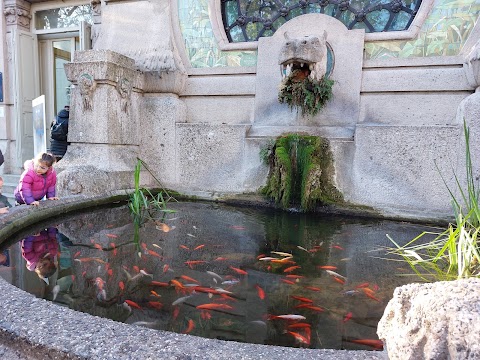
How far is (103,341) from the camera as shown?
3.91 feet

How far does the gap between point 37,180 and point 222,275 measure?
2.46 meters

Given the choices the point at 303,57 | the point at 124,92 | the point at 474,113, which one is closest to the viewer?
the point at 474,113

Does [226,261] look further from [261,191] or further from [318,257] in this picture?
[261,191]

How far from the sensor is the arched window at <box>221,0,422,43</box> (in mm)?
5250

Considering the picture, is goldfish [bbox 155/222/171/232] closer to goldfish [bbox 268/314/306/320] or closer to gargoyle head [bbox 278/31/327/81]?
goldfish [bbox 268/314/306/320]

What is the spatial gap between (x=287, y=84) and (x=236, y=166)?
1.42 metres

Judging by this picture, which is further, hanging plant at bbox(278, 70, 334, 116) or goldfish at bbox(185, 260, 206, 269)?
hanging plant at bbox(278, 70, 334, 116)

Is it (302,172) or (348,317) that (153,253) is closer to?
(348,317)

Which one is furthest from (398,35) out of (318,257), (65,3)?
(65,3)

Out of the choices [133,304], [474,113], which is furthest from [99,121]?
[474,113]

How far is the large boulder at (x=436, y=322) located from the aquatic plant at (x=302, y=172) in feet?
11.8

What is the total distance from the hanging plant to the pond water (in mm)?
2014

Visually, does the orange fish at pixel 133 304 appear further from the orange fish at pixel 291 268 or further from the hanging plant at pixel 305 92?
the hanging plant at pixel 305 92

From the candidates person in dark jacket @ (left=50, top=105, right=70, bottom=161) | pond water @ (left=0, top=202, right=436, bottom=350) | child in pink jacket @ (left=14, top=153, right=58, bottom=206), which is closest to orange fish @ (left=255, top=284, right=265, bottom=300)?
pond water @ (left=0, top=202, right=436, bottom=350)
